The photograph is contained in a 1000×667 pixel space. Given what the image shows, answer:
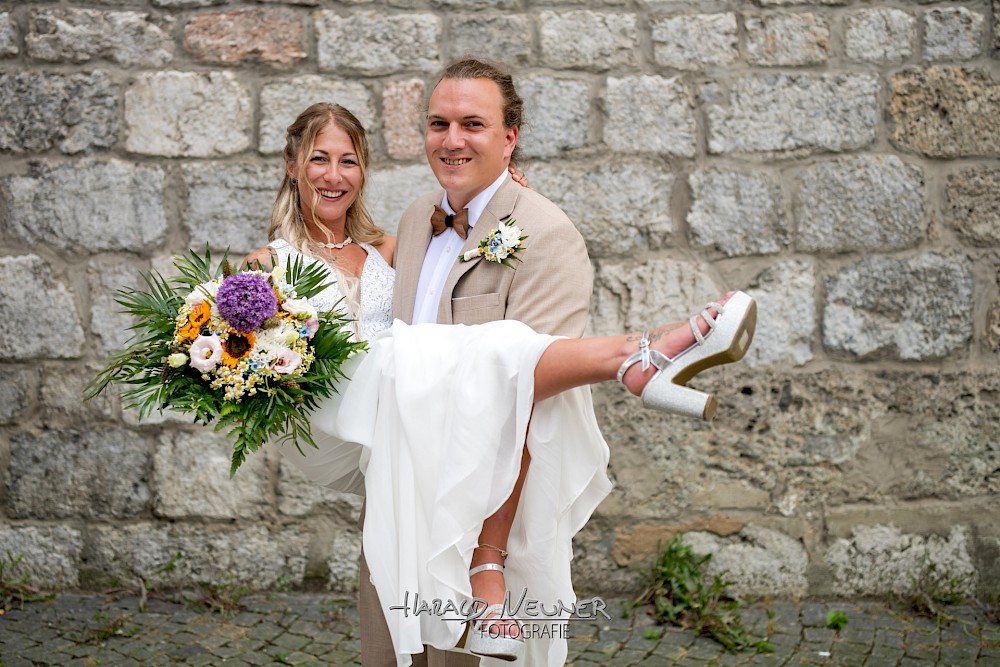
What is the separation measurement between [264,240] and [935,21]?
9.98ft

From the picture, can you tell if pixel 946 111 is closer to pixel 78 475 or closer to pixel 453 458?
pixel 453 458

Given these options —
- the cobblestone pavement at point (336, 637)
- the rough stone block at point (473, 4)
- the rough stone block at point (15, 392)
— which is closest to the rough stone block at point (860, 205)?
the rough stone block at point (473, 4)

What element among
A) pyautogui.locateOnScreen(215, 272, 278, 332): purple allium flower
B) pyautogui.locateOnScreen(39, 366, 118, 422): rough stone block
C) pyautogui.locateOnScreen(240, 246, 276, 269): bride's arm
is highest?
pyautogui.locateOnScreen(240, 246, 276, 269): bride's arm

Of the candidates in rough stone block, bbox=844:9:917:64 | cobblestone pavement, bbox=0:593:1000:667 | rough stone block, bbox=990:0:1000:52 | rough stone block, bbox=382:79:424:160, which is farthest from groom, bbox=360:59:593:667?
rough stone block, bbox=990:0:1000:52

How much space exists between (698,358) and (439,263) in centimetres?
91

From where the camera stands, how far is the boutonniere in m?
2.37

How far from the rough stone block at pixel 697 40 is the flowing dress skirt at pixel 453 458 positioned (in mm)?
2061

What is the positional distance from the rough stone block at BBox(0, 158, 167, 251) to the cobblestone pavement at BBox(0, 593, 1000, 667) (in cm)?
160

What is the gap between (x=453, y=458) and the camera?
7.12 feet

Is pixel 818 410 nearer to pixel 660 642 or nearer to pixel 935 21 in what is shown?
pixel 660 642

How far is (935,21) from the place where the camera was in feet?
12.5

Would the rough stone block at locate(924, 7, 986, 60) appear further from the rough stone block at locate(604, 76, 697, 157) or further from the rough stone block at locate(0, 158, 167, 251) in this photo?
the rough stone block at locate(0, 158, 167, 251)

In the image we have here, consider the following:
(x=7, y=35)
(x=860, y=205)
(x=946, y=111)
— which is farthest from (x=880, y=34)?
(x=7, y=35)

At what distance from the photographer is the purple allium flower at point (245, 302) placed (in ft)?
7.03
